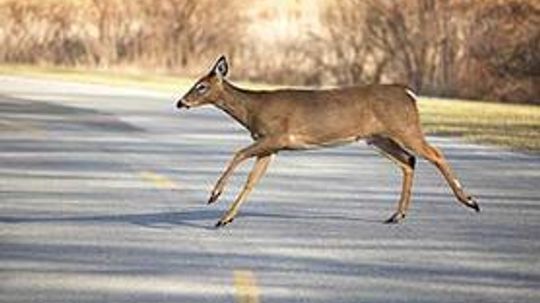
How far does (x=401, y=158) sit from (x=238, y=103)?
5.58 feet

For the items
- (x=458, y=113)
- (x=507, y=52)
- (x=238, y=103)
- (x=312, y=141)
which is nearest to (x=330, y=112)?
(x=312, y=141)

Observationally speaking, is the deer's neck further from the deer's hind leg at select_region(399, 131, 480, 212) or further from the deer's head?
the deer's hind leg at select_region(399, 131, 480, 212)

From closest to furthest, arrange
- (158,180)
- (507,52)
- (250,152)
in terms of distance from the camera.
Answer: (250,152) → (158,180) → (507,52)

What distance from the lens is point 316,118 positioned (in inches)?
601

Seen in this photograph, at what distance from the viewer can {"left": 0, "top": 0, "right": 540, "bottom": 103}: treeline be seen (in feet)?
176

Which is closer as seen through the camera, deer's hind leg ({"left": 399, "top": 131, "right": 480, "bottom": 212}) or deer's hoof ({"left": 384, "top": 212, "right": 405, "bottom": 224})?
deer's hoof ({"left": 384, "top": 212, "right": 405, "bottom": 224})

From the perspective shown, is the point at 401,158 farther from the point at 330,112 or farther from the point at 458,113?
the point at 458,113

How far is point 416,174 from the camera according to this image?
21438 millimetres

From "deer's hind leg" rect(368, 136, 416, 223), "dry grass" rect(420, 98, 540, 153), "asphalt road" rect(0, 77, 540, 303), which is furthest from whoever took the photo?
"dry grass" rect(420, 98, 540, 153)

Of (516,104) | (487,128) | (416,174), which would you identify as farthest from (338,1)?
(416,174)

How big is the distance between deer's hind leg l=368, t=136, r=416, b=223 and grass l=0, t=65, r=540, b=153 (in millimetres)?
11587

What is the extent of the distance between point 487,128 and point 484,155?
8.41m

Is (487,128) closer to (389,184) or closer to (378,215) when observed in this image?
(389,184)

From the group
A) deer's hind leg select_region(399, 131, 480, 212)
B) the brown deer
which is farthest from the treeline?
the brown deer
